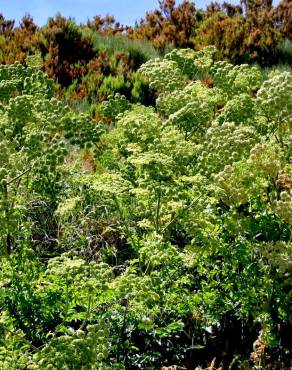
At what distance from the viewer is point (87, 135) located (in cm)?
527

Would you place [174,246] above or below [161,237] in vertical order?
below

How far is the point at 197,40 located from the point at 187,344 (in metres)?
10.7

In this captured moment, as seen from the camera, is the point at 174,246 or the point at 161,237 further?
the point at 174,246

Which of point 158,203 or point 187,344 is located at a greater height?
point 158,203

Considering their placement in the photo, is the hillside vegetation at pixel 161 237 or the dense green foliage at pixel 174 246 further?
the dense green foliage at pixel 174 246

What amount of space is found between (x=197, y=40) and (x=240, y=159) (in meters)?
10.7

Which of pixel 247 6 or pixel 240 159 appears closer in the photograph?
pixel 240 159

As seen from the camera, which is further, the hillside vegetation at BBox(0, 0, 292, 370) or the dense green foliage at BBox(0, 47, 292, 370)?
the dense green foliage at BBox(0, 47, 292, 370)

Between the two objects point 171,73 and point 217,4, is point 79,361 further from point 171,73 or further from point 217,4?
point 217,4

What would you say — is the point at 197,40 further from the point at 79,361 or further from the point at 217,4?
the point at 79,361

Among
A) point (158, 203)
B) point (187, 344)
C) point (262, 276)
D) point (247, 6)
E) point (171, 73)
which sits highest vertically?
point (247, 6)

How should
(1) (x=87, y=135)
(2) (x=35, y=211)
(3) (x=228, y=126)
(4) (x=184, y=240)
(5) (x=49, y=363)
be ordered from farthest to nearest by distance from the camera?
1. (2) (x=35, y=211)
2. (4) (x=184, y=240)
3. (1) (x=87, y=135)
4. (3) (x=228, y=126)
5. (5) (x=49, y=363)

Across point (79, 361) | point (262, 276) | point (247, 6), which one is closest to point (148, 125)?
point (262, 276)

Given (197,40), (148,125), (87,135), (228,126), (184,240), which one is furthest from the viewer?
(197,40)
